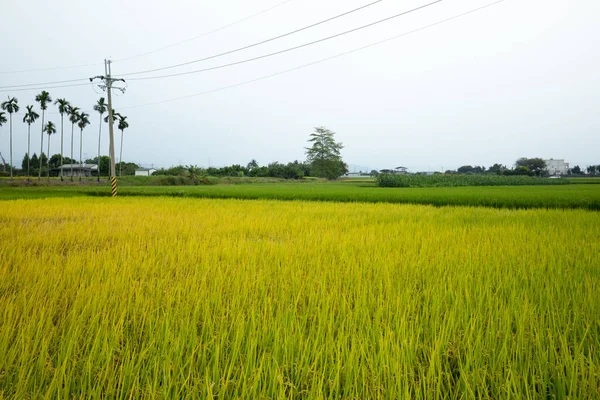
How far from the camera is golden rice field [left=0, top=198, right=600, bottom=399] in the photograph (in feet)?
4.64

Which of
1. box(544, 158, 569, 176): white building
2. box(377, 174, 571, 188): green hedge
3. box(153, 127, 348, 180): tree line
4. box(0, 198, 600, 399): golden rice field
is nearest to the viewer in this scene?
box(0, 198, 600, 399): golden rice field

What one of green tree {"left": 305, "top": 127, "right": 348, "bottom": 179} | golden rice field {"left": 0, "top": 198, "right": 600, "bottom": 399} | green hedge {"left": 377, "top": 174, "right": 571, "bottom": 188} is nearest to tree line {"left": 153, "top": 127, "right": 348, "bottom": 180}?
green tree {"left": 305, "top": 127, "right": 348, "bottom": 179}

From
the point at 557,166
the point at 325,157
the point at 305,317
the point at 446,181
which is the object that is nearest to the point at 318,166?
the point at 325,157

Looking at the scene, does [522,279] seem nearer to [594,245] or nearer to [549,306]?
[549,306]

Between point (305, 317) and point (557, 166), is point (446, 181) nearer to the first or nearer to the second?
point (305, 317)

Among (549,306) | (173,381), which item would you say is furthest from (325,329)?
(549,306)

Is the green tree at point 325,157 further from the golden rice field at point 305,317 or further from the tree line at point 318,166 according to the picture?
the golden rice field at point 305,317

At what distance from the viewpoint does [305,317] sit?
205cm

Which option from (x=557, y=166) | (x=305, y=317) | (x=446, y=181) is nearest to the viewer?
(x=305, y=317)

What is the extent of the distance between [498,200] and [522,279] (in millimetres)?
10508

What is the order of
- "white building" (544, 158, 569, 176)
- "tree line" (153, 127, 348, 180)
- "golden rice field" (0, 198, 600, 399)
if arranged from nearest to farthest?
1. "golden rice field" (0, 198, 600, 399)
2. "tree line" (153, 127, 348, 180)
3. "white building" (544, 158, 569, 176)

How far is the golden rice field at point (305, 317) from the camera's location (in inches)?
55.6

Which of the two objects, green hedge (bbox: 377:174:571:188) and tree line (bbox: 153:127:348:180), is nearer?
green hedge (bbox: 377:174:571:188)

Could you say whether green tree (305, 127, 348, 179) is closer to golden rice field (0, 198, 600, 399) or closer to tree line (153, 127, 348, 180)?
tree line (153, 127, 348, 180)
